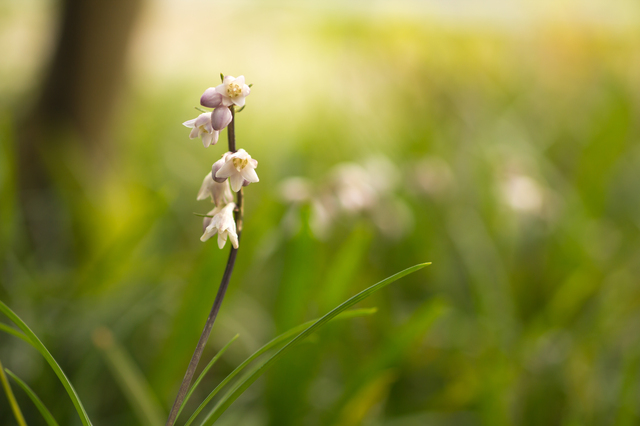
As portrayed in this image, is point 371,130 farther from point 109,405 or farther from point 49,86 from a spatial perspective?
point 109,405

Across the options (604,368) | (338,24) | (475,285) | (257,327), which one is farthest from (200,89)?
(604,368)

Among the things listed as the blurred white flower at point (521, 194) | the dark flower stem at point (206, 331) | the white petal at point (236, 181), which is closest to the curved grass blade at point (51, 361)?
the dark flower stem at point (206, 331)

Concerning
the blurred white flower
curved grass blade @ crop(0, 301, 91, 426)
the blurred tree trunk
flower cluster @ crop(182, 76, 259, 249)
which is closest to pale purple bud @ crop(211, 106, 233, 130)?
flower cluster @ crop(182, 76, 259, 249)

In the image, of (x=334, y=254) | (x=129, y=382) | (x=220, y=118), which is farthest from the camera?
Answer: (x=334, y=254)

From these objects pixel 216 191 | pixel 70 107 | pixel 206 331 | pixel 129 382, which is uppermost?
pixel 70 107

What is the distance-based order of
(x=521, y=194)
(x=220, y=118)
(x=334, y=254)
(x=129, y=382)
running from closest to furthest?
(x=220, y=118), (x=129, y=382), (x=521, y=194), (x=334, y=254)

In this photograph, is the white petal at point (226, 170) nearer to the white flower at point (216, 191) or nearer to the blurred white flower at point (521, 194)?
the white flower at point (216, 191)

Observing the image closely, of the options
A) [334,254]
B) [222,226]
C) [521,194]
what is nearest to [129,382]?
[222,226]

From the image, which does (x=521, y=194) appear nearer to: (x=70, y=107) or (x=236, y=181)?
(x=236, y=181)
